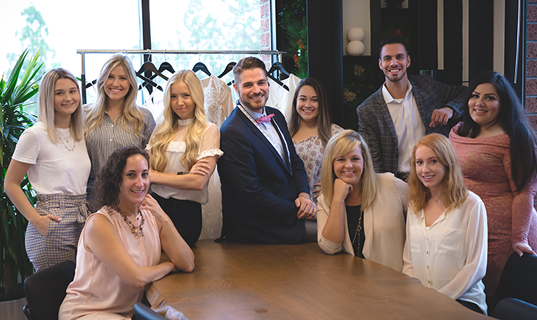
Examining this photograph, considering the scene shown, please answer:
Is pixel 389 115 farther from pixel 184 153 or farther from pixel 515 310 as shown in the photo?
pixel 515 310

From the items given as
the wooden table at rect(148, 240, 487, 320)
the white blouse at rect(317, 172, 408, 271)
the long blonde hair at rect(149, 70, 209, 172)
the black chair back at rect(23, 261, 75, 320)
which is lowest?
the black chair back at rect(23, 261, 75, 320)

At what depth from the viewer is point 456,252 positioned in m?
2.13

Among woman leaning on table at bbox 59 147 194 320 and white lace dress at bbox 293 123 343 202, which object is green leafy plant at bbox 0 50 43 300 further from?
white lace dress at bbox 293 123 343 202

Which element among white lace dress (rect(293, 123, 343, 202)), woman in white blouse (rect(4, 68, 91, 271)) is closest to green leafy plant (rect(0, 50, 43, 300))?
woman in white blouse (rect(4, 68, 91, 271))

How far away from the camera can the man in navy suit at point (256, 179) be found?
2.58 metres

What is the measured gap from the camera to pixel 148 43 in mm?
4160

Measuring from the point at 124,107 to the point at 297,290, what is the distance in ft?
5.39

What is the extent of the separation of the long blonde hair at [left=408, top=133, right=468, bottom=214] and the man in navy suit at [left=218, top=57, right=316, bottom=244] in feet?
1.95

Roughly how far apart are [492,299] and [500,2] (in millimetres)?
2193

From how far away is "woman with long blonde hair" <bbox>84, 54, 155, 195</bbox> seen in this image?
107 inches

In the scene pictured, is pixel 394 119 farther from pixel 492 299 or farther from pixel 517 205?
pixel 492 299

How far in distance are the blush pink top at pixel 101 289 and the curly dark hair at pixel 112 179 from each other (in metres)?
0.04

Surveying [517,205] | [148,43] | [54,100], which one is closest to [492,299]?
[517,205]

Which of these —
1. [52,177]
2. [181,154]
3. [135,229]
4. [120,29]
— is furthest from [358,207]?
[120,29]
